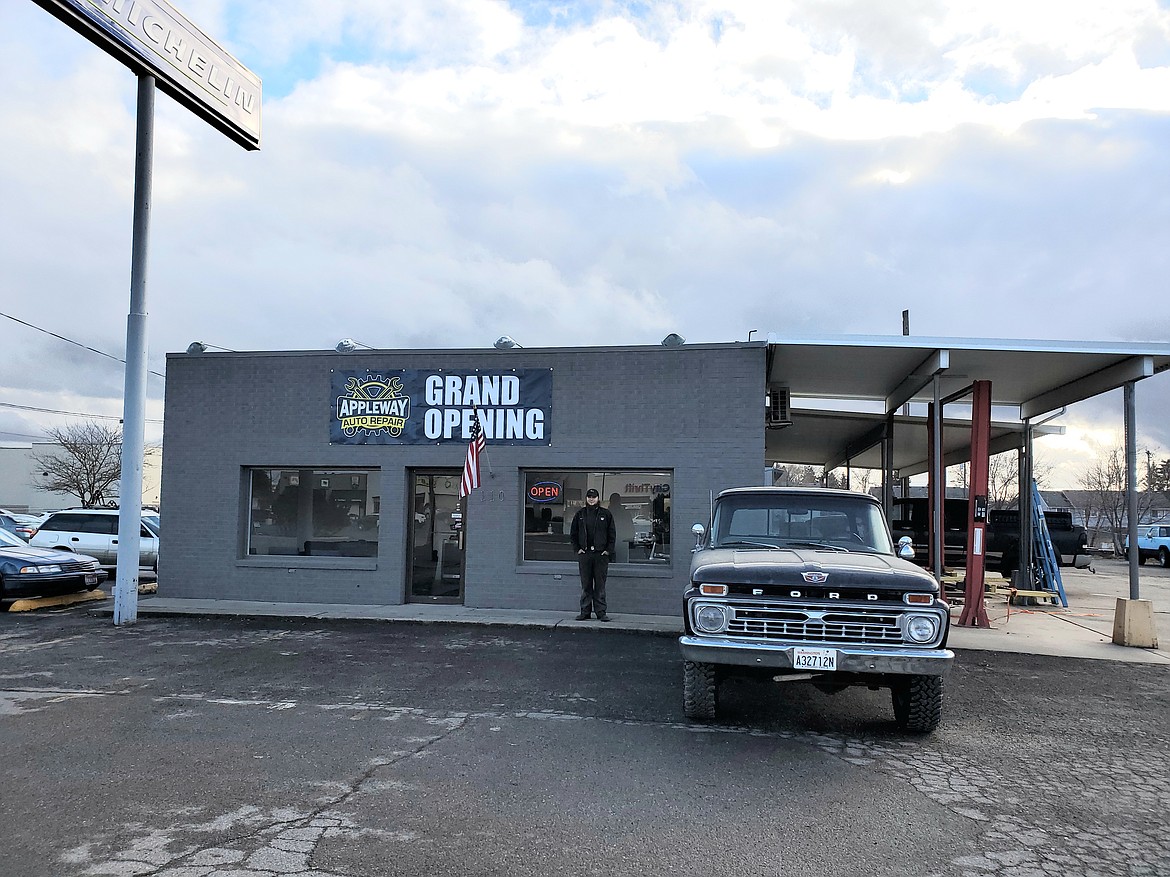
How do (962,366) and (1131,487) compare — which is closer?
(1131,487)

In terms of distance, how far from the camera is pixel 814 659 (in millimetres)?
6305

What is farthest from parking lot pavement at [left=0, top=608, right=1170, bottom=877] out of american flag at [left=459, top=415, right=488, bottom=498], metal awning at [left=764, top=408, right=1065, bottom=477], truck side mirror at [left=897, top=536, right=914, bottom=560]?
metal awning at [left=764, top=408, right=1065, bottom=477]

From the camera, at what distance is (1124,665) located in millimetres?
10328

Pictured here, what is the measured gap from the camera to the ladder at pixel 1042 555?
17.3 metres

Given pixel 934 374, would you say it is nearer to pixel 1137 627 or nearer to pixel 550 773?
pixel 1137 627

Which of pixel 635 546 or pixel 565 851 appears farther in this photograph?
pixel 635 546

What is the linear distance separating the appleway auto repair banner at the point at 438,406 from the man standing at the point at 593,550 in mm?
1804

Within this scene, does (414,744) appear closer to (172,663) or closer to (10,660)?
(172,663)

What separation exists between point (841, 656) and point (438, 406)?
9754 millimetres

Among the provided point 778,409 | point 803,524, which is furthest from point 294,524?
point 803,524

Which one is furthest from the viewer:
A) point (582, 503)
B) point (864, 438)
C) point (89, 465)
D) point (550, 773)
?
point (89, 465)

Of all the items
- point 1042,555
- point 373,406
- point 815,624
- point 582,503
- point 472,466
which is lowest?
point 1042,555

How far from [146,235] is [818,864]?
12.9 metres

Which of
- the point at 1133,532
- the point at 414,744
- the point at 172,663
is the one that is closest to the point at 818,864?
the point at 414,744
